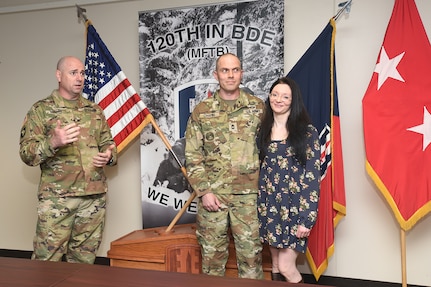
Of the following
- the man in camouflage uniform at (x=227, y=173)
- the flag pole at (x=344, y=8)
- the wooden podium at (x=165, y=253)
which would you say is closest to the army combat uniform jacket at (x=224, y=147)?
the man in camouflage uniform at (x=227, y=173)

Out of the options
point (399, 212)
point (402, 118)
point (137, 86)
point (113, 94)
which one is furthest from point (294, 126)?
point (137, 86)

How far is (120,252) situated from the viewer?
105 inches

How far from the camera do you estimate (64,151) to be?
2.38m

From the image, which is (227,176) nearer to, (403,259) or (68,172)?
(68,172)

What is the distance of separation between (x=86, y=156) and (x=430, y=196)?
6.90ft

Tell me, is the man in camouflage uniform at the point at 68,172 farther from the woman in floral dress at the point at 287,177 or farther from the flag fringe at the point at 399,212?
the flag fringe at the point at 399,212

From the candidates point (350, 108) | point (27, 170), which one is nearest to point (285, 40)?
point (350, 108)

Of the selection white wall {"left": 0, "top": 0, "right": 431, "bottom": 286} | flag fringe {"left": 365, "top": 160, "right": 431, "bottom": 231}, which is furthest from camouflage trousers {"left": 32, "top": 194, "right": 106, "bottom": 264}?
flag fringe {"left": 365, "top": 160, "right": 431, "bottom": 231}

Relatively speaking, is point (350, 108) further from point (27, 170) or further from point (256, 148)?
point (27, 170)

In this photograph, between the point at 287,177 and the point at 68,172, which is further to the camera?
the point at 68,172

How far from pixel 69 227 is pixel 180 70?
1.40m

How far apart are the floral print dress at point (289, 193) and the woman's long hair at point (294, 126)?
29mm

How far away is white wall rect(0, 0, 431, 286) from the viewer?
2711mm

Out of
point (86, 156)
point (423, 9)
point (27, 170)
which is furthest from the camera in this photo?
point (27, 170)
